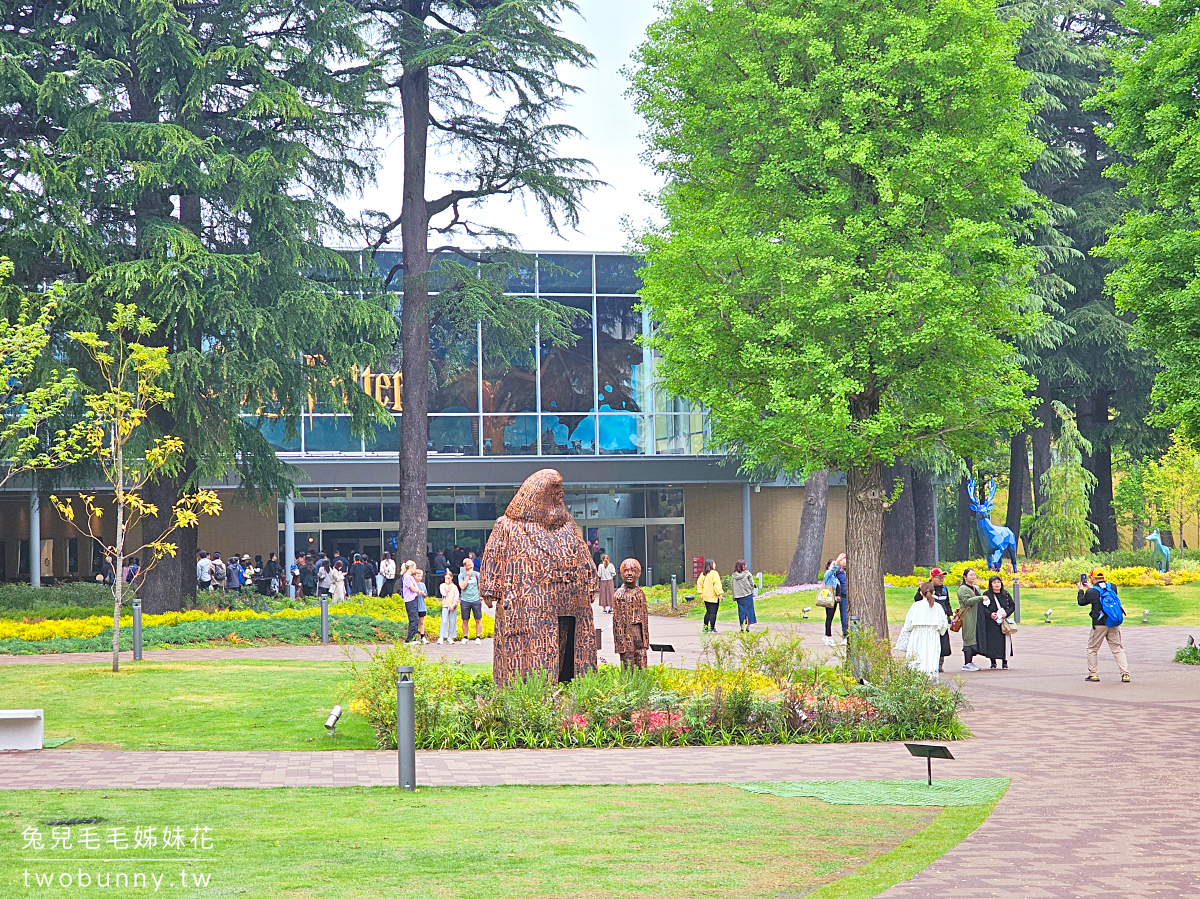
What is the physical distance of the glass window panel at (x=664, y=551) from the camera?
140 feet

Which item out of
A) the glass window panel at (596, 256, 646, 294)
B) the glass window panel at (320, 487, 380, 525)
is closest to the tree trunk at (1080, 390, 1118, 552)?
the glass window panel at (596, 256, 646, 294)

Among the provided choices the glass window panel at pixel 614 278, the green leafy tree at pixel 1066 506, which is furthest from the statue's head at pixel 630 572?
the green leafy tree at pixel 1066 506

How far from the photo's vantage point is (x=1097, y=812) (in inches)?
336

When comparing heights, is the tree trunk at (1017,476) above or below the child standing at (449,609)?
above

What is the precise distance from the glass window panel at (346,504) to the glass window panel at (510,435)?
4210 millimetres

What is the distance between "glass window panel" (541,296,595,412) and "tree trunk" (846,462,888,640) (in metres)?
22.8

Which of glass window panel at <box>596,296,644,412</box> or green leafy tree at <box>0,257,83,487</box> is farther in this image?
glass window panel at <box>596,296,644,412</box>

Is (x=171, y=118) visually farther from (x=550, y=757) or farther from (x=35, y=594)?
(x=550, y=757)

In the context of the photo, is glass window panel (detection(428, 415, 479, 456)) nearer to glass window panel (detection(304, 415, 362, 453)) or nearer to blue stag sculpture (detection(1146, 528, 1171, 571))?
glass window panel (detection(304, 415, 362, 453))

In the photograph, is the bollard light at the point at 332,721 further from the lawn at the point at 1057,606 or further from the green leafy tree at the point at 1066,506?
the green leafy tree at the point at 1066,506

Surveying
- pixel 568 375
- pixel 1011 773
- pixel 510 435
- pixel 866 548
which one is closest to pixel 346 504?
pixel 510 435

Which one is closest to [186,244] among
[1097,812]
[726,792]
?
[726,792]

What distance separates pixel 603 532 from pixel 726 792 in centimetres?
3271

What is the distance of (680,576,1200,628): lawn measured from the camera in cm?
2703
